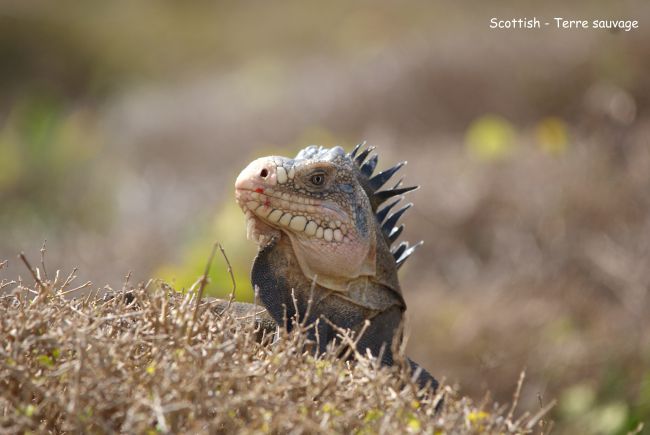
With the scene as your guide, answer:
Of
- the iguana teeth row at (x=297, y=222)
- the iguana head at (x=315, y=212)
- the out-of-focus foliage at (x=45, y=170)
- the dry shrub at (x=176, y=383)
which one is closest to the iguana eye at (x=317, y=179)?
the iguana head at (x=315, y=212)

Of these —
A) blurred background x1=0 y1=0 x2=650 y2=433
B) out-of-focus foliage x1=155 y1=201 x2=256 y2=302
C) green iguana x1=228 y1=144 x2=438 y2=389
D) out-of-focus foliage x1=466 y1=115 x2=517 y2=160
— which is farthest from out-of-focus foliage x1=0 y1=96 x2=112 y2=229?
green iguana x1=228 y1=144 x2=438 y2=389

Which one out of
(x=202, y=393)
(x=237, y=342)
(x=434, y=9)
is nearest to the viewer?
(x=202, y=393)

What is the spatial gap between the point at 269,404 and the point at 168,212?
10223 mm

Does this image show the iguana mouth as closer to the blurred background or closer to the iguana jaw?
the iguana jaw

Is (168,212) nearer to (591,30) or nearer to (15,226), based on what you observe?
(15,226)

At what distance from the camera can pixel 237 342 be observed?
2.70m

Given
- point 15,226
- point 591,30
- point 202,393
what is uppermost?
point 591,30

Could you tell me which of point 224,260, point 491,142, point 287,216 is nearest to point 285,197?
point 287,216

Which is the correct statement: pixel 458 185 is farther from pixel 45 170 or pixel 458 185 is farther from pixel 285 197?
pixel 285 197

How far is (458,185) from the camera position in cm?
1108

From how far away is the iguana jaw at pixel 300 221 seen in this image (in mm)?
3520

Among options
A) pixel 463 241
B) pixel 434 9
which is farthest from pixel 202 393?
pixel 434 9

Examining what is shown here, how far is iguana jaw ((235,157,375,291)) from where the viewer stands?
Answer: 3520mm

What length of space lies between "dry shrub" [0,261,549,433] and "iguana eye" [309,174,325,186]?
33.8 inches
